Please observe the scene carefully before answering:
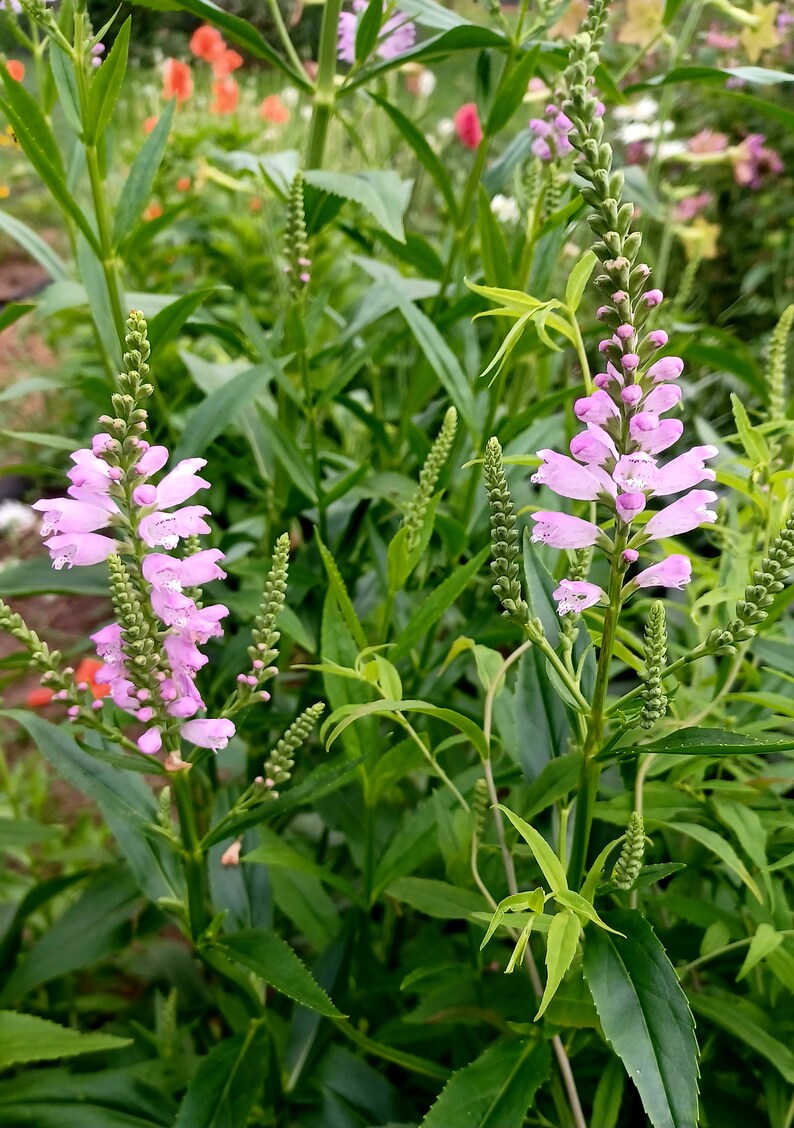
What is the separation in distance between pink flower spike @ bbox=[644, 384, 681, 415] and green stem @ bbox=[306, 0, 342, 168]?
715 millimetres

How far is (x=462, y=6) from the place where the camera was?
3078mm

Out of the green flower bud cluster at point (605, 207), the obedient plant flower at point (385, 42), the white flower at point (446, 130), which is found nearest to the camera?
the green flower bud cluster at point (605, 207)

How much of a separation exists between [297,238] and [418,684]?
515 mm

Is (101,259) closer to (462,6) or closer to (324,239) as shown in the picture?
(324,239)

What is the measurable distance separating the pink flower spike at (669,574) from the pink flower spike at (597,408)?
0.34 ft

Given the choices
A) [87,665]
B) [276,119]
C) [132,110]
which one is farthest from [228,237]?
[132,110]

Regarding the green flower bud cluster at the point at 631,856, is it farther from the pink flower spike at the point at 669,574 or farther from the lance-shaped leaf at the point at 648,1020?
the pink flower spike at the point at 669,574

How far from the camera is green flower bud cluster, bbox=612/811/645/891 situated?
594 millimetres

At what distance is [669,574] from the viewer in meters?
0.55

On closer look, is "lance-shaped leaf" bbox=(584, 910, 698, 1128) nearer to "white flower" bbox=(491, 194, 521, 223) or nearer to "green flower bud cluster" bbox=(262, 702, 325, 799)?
"green flower bud cluster" bbox=(262, 702, 325, 799)

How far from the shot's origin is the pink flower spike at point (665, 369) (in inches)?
19.3

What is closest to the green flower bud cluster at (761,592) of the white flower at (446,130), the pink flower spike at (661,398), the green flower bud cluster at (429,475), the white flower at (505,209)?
the pink flower spike at (661,398)

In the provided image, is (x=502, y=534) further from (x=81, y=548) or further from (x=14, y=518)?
(x=14, y=518)

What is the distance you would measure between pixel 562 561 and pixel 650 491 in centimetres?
46
